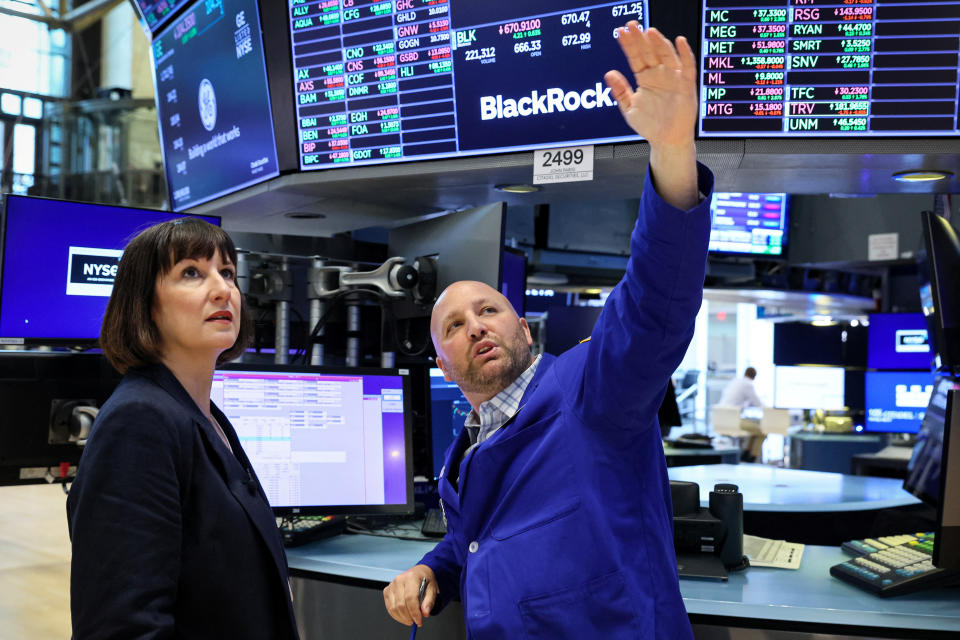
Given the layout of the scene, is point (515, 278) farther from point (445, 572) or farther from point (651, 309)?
point (651, 309)

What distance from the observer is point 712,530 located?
1925mm

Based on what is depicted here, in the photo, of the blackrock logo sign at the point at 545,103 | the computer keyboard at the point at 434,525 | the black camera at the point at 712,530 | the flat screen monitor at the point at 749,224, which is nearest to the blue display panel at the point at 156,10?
the blackrock logo sign at the point at 545,103

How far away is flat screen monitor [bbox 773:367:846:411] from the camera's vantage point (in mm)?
7555

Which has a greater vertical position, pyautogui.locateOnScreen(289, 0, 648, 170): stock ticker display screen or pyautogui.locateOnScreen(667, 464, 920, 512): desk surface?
pyautogui.locateOnScreen(289, 0, 648, 170): stock ticker display screen

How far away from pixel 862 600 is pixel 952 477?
1.13ft

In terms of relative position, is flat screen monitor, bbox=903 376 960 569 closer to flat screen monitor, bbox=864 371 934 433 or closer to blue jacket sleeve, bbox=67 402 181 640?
blue jacket sleeve, bbox=67 402 181 640

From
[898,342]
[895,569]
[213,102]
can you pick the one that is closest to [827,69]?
[895,569]

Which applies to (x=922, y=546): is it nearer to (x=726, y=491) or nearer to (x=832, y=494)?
(x=726, y=491)

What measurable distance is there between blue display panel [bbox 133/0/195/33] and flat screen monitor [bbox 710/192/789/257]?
3.30 metres

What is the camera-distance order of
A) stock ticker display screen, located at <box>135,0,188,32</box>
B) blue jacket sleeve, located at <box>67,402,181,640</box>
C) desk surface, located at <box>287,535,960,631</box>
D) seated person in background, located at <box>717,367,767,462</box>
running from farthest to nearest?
seated person in background, located at <box>717,367,767,462</box> < stock ticker display screen, located at <box>135,0,188,32</box> < desk surface, located at <box>287,535,960,631</box> < blue jacket sleeve, located at <box>67,402,181,640</box>

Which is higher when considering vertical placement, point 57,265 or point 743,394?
point 57,265

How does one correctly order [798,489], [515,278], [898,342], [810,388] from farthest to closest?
1. [810,388]
2. [898,342]
3. [798,489]
4. [515,278]

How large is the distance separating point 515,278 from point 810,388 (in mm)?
5590

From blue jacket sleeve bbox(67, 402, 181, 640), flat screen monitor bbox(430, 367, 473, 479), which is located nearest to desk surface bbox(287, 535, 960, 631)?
flat screen monitor bbox(430, 367, 473, 479)
